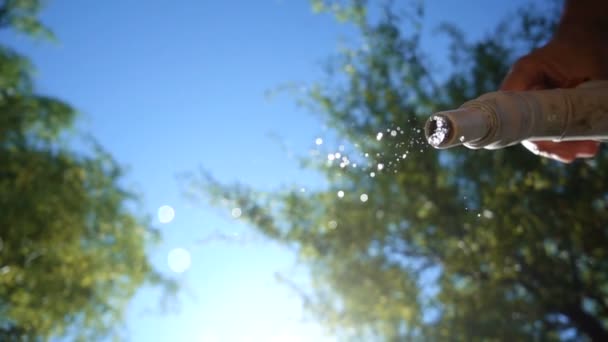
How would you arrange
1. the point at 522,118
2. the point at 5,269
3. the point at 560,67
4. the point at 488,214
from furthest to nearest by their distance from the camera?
the point at 5,269
the point at 488,214
the point at 560,67
the point at 522,118

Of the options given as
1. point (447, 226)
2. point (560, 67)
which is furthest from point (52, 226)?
point (560, 67)

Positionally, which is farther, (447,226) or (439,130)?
(447,226)

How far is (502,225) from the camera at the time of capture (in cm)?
855

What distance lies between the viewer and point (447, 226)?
9.38 meters

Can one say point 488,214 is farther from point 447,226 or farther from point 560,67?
point 560,67

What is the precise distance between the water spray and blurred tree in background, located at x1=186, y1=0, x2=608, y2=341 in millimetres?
5481

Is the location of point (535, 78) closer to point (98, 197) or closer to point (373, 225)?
point (373, 225)

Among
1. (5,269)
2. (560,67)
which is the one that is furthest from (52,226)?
(560,67)

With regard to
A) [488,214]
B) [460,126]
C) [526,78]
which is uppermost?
[488,214]

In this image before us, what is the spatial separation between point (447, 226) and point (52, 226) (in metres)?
8.29

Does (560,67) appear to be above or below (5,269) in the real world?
below

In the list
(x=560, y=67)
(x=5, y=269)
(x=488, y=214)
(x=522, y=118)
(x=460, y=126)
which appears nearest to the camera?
(x=460, y=126)

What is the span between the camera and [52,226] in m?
10.9

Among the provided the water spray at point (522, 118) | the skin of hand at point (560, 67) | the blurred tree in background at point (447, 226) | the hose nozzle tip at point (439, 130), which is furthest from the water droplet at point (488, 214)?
the hose nozzle tip at point (439, 130)
